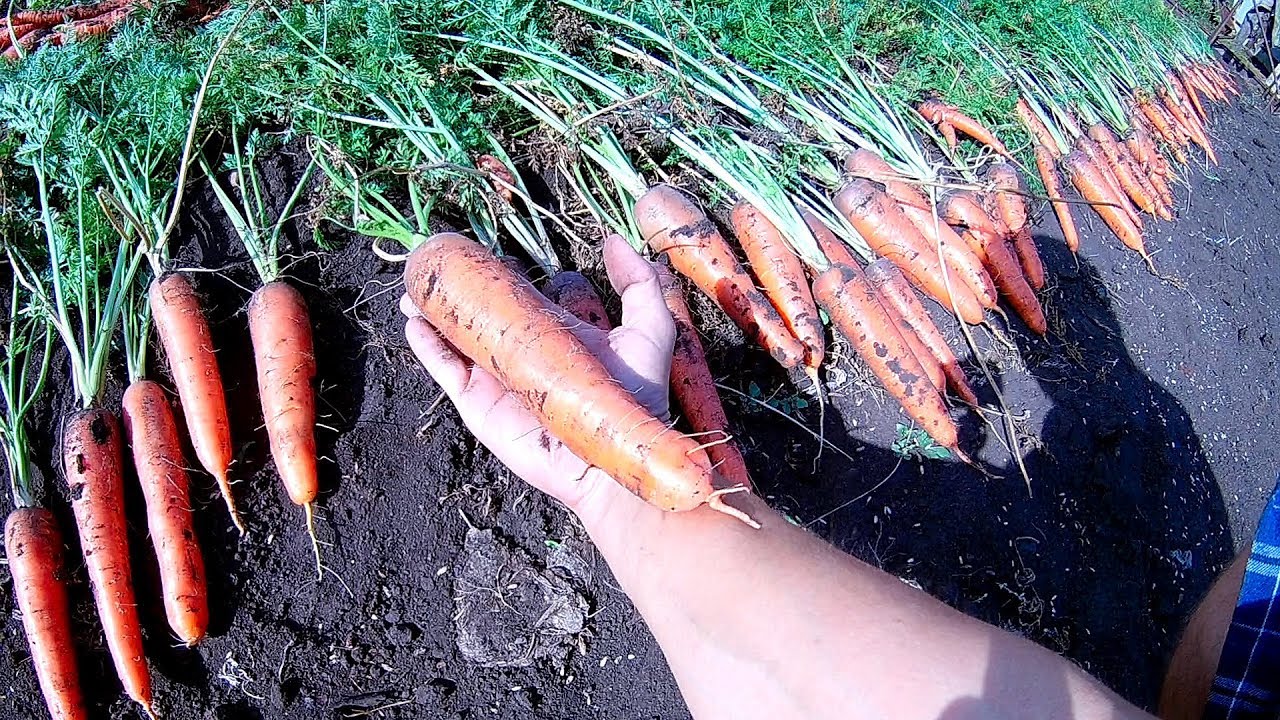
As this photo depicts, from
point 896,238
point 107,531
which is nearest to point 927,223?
point 896,238

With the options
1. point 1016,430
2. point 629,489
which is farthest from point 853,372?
point 629,489

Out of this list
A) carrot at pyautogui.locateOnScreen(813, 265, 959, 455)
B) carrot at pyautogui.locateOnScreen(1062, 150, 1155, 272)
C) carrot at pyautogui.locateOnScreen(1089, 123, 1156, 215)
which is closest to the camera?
carrot at pyautogui.locateOnScreen(813, 265, 959, 455)

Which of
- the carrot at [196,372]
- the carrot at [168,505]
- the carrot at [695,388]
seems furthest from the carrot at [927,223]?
the carrot at [168,505]

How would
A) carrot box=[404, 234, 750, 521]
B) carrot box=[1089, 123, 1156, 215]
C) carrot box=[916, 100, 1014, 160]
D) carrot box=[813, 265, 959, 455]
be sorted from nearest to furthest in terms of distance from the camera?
carrot box=[404, 234, 750, 521]
carrot box=[813, 265, 959, 455]
carrot box=[916, 100, 1014, 160]
carrot box=[1089, 123, 1156, 215]

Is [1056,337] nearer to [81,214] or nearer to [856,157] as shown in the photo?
[856,157]

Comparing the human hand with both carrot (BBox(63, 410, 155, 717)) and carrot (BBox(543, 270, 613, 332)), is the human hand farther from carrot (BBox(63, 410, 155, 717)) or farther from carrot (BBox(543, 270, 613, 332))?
carrot (BBox(63, 410, 155, 717))

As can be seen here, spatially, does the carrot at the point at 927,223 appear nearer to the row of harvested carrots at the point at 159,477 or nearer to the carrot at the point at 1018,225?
the carrot at the point at 1018,225

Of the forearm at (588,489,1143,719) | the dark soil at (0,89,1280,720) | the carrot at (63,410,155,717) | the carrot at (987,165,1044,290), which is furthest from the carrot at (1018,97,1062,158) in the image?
the carrot at (63,410,155,717)
